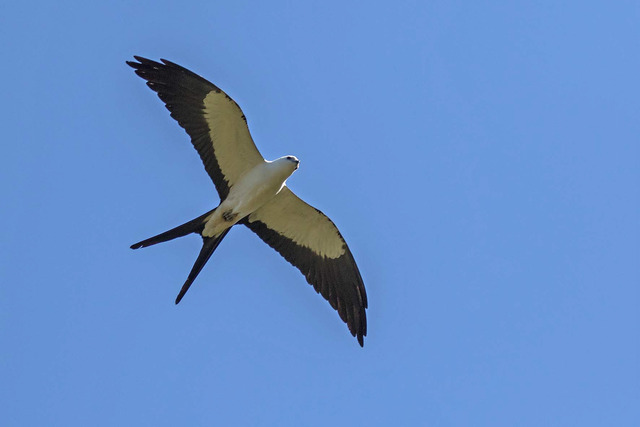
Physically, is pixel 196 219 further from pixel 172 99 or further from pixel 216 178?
pixel 172 99

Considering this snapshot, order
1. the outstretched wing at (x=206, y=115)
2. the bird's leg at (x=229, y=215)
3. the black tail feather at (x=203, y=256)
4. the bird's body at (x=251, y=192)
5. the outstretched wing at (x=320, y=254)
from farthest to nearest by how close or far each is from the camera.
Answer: the outstretched wing at (x=320, y=254)
the bird's leg at (x=229, y=215)
the bird's body at (x=251, y=192)
the outstretched wing at (x=206, y=115)
the black tail feather at (x=203, y=256)

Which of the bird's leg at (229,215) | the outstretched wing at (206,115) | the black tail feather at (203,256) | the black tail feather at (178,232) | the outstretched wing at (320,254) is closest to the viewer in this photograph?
the black tail feather at (178,232)

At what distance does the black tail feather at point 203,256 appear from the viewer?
12.6m

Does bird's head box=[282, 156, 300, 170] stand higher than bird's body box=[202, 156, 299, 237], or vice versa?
bird's head box=[282, 156, 300, 170]

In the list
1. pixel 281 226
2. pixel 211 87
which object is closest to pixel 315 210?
pixel 281 226

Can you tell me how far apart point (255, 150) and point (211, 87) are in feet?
3.72

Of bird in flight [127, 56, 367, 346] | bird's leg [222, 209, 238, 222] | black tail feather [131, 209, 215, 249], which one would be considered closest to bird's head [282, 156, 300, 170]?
bird in flight [127, 56, 367, 346]

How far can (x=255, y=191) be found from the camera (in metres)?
13.2

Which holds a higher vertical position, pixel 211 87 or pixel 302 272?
pixel 211 87

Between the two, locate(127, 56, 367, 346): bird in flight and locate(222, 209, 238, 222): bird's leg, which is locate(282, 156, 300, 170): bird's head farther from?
locate(222, 209, 238, 222): bird's leg

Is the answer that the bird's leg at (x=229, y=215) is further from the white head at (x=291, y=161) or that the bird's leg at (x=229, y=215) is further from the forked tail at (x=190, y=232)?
the white head at (x=291, y=161)

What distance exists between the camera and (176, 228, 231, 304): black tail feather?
12.6 metres

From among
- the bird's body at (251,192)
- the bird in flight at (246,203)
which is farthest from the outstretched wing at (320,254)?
the bird's body at (251,192)

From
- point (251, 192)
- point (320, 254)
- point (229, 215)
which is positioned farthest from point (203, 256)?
point (320, 254)
